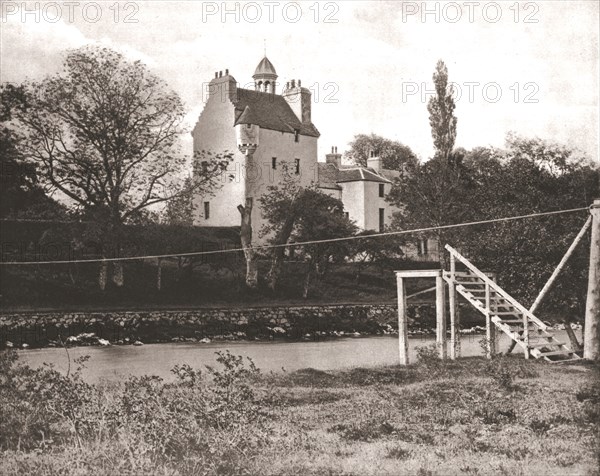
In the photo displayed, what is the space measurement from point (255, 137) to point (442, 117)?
16451 mm

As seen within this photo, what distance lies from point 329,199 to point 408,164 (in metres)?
5.08

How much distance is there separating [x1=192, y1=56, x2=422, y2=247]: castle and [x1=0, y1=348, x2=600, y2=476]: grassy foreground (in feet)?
122

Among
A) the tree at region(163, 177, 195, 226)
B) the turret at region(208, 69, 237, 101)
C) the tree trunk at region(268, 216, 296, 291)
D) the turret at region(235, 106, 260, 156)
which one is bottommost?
the tree trunk at region(268, 216, 296, 291)

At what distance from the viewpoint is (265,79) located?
56.8 meters

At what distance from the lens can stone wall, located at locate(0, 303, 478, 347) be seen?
100 ft

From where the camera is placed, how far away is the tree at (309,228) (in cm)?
4200

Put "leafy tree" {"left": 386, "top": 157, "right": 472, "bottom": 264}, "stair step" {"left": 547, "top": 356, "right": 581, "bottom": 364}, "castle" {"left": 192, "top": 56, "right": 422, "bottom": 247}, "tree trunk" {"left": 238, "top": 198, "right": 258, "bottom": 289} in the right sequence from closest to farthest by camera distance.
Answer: "stair step" {"left": 547, "top": 356, "right": 581, "bottom": 364}, "leafy tree" {"left": 386, "top": 157, "right": 472, "bottom": 264}, "tree trunk" {"left": 238, "top": 198, "right": 258, "bottom": 289}, "castle" {"left": 192, "top": 56, "right": 422, "bottom": 247}

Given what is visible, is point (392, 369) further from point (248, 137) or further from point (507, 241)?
point (248, 137)

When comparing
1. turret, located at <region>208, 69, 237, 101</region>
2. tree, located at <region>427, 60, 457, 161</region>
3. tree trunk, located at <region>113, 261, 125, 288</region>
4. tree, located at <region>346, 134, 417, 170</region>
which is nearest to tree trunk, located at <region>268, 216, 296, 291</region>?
tree trunk, located at <region>113, 261, 125, 288</region>

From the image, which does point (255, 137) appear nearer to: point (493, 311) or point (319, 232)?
point (319, 232)

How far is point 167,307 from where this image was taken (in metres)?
35.6

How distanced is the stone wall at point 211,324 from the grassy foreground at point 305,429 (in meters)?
17.2

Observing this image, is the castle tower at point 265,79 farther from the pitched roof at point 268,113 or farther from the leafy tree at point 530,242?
the leafy tree at point 530,242

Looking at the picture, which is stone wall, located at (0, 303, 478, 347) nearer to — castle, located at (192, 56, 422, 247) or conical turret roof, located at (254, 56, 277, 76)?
castle, located at (192, 56, 422, 247)
